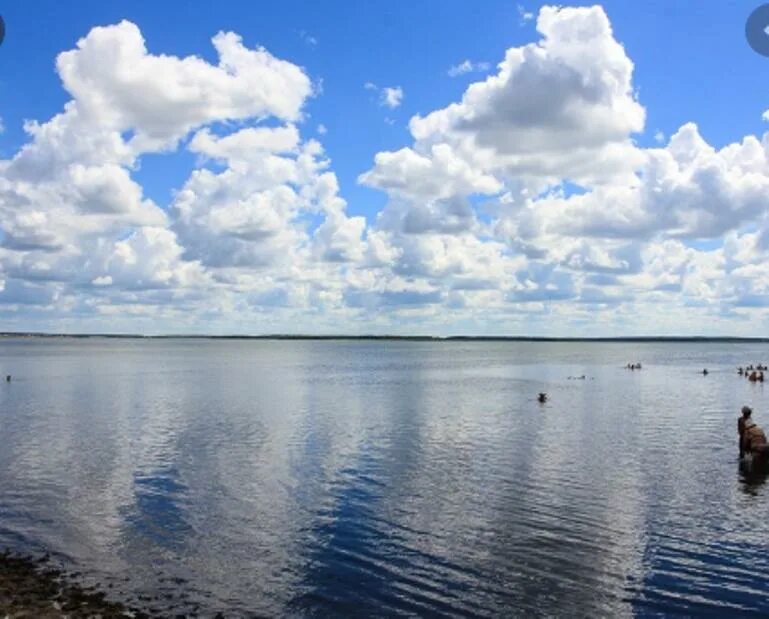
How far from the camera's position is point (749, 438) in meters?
43.6

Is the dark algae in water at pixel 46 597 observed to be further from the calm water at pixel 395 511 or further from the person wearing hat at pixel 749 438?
the person wearing hat at pixel 749 438

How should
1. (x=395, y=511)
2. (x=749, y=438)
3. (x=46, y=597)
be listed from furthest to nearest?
1. (x=749, y=438)
2. (x=395, y=511)
3. (x=46, y=597)

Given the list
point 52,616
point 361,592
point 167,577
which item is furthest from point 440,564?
point 52,616

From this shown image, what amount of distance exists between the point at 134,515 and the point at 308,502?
308 inches

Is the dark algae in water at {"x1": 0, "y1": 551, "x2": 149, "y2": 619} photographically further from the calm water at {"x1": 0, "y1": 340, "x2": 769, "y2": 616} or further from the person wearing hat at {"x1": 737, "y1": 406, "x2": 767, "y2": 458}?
the person wearing hat at {"x1": 737, "y1": 406, "x2": 767, "y2": 458}

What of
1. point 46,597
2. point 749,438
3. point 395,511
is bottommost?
point 46,597

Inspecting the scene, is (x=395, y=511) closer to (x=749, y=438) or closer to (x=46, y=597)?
(x=46, y=597)

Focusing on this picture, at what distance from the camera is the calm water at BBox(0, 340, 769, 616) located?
2284 centimetres

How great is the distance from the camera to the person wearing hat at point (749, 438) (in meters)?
41.7

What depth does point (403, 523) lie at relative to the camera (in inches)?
1192

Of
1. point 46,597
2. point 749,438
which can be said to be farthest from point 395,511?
point 749,438

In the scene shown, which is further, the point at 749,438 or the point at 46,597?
the point at 749,438

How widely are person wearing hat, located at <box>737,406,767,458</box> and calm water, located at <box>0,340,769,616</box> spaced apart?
2.13m

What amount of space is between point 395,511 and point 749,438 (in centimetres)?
2465
